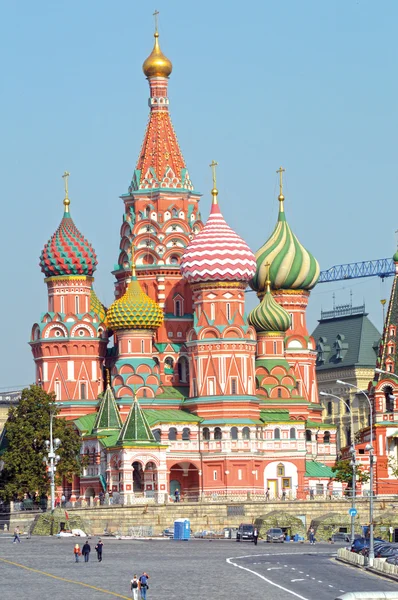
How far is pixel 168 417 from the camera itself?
345 ft

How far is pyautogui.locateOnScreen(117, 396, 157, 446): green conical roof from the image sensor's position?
10112cm

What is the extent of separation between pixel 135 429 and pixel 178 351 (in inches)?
445

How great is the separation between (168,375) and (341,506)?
56.3 feet

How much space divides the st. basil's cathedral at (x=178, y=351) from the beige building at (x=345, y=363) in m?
33.0

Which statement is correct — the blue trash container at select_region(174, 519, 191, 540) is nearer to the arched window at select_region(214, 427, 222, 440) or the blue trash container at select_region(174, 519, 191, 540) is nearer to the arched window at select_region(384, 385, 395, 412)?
the arched window at select_region(214, 427, 222, 440)

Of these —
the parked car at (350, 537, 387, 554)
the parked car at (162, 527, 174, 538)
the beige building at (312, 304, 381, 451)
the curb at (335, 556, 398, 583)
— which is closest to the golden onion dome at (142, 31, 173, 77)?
the parked car at (162, 527, 174, 538)

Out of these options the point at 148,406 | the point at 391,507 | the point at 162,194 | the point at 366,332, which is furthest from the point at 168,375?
the point at 366,332

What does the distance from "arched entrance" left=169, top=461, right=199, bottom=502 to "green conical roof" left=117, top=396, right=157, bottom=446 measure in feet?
17.3

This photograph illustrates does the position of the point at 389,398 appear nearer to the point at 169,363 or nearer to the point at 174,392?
the point at 174,392

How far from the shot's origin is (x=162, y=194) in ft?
369

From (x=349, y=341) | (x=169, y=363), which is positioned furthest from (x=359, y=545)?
(x=349, y=341)

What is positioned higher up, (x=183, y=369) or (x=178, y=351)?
(x=178, y=351)

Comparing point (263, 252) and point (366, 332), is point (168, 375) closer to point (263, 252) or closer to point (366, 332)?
point (263, 252)

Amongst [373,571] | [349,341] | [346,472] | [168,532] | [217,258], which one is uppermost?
[349,341]
